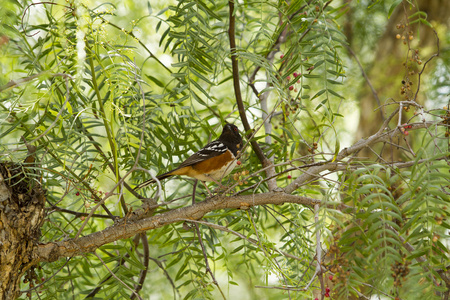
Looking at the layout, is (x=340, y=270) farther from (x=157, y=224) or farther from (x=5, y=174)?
(x=5, y=174)

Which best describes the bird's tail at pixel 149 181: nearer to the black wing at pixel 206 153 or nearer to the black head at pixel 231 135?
the black wing at pixel 206 153

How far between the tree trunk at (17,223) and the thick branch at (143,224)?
0.23 feet

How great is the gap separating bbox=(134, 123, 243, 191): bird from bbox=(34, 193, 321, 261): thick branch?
0.43 meters

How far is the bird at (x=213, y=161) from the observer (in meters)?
2.46

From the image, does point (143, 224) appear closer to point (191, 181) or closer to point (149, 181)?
point (149, 181)

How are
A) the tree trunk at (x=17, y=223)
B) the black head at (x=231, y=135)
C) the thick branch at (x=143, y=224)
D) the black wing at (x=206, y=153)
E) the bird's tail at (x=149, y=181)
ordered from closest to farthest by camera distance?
the tree trunk at (x=17, y=223), the thick branch at (x=143, y=224), the bird's tail at (x=149, y=181), the black wing at (x=206, y=153), the black head at (x=231, y=135)

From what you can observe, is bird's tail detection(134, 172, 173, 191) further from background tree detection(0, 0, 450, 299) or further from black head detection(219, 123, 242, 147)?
black head detection(219, 123, 242, 147)

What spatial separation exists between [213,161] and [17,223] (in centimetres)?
133

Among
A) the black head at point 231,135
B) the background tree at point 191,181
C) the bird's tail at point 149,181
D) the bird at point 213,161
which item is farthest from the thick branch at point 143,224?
the black head at point 231,135

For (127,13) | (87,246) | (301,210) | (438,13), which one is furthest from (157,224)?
(438,13)

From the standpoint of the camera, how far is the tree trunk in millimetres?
1548

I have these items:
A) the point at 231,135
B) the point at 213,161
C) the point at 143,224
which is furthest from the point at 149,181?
the point at 231,135

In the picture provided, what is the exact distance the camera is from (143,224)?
1857 mm

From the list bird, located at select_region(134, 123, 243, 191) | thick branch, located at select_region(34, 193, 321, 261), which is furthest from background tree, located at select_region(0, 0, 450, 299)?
bird, located at select_region(134, 123, 243, 191)
